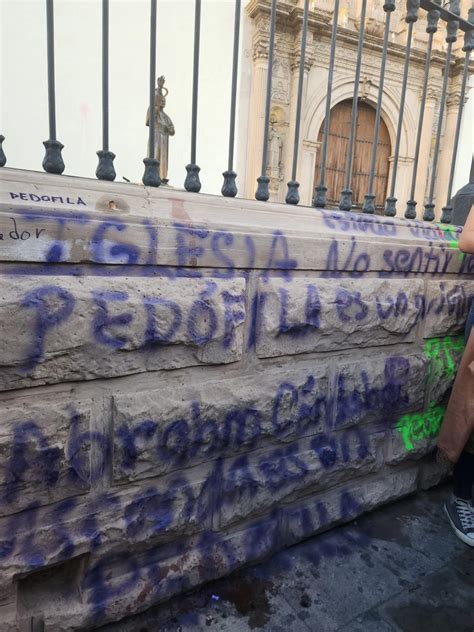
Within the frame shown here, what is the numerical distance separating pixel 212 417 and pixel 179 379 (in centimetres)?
21

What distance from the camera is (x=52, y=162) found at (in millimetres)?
1368

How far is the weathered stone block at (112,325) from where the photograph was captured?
4.13 feet

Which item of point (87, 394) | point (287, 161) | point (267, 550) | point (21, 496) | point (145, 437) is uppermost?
point (287, 161)

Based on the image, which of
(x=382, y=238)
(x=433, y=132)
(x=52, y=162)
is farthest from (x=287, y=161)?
(x=52, y=162)

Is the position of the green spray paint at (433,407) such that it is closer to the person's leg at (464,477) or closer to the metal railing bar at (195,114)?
the person's leg at (464,477)

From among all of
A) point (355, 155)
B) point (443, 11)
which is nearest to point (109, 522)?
→ point (443, 11)

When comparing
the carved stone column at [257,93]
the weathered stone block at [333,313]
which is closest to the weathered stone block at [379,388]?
the weathered stone block at [333,313]

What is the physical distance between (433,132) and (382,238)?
11.8 m

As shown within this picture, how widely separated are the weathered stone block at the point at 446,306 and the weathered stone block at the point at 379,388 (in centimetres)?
20

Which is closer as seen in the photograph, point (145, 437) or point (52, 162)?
point (52, 162)

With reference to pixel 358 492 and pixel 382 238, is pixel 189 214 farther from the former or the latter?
pixel 358 492

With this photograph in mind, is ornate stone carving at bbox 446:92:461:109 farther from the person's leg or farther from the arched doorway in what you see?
the person's leg

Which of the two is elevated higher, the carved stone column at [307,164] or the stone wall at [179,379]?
the carved stone column at [307,164]

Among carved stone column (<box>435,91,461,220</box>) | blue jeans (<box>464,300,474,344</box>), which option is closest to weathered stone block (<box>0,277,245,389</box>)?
blue jeans (<box>464,300,474,344</box>)
